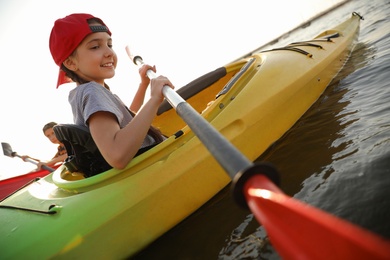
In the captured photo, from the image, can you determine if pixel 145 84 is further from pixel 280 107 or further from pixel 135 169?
pixel 280 107

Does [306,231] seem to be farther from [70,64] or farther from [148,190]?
[70,64]

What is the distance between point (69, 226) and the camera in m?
1.51

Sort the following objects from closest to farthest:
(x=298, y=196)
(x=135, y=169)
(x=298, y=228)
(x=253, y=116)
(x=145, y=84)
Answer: (x=298, y=228) < (x=298, y=196) < (x=135, y=169) < (x=253, y=116) < (x=145, y=84)

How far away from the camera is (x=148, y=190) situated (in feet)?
5.48

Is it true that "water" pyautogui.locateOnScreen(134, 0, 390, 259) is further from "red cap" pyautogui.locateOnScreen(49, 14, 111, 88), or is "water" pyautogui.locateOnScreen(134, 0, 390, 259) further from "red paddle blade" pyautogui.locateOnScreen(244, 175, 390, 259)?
"red cap" pyautogui.locateOnScreen(49, 14, 111, 88)

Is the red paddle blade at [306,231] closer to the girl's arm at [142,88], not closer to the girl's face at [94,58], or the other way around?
the girl's face at [94,58]

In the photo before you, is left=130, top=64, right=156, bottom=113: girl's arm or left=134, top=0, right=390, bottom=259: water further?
left=130, top=64, right=156, bottom=113: girl's arm

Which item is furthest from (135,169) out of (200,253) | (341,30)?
(341,30)

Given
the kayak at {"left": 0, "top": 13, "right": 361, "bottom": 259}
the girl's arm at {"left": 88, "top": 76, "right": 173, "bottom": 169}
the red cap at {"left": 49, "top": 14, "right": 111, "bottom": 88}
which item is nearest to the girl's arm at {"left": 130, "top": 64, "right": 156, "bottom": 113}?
the red cap at {"left": 49, "top": 14, "right": 111, "bottom": 88}

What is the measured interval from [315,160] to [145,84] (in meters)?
1.61

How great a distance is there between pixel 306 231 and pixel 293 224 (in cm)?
3

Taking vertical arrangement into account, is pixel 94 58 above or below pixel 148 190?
above

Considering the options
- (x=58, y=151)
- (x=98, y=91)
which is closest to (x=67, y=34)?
(x=98, y=91)

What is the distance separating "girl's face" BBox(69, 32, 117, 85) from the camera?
166 centimetres
